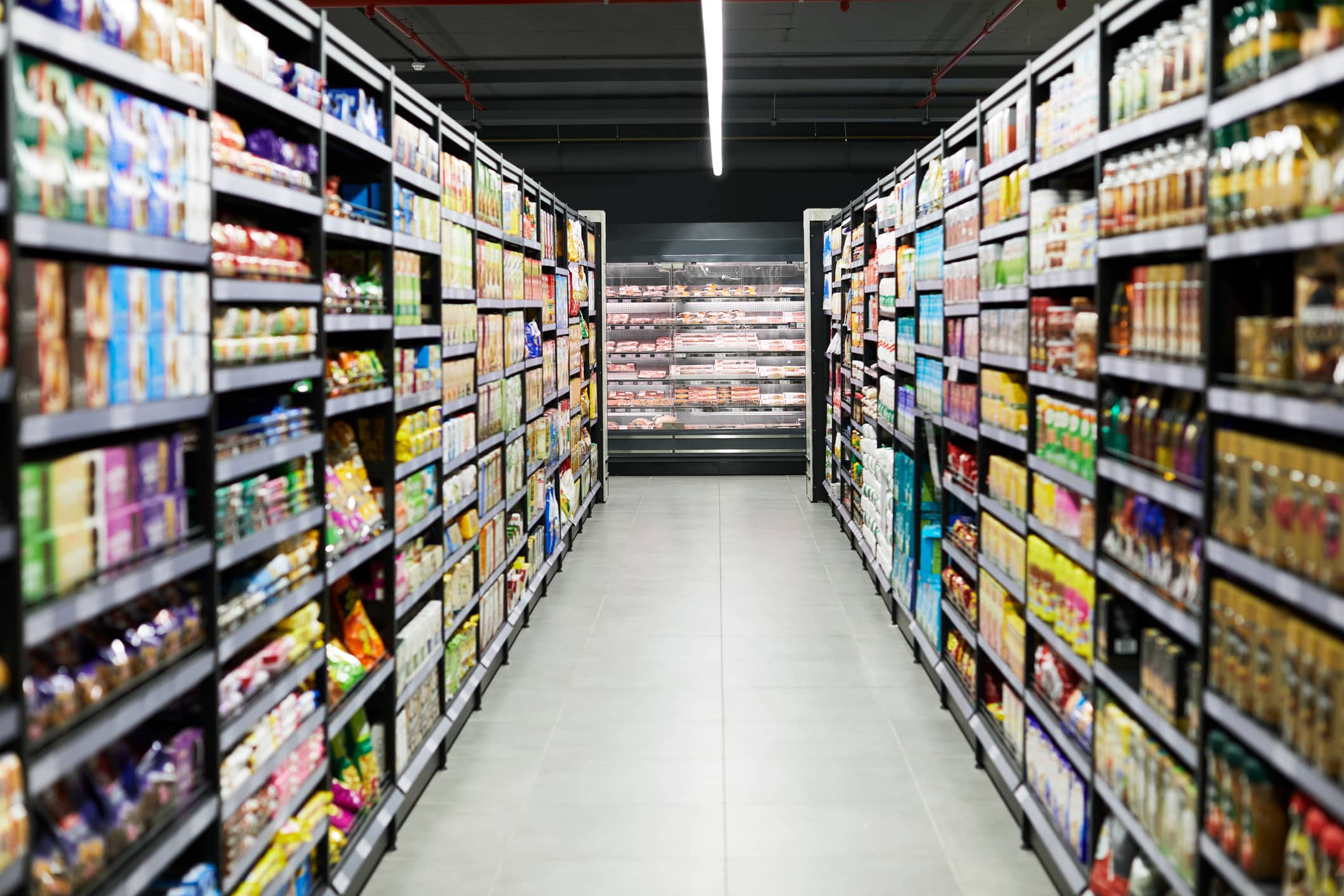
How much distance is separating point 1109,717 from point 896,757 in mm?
1820

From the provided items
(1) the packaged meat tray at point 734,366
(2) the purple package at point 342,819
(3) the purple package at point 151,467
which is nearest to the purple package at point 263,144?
(3) the purple package at point 151,467

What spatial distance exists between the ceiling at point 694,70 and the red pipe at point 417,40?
0.11m

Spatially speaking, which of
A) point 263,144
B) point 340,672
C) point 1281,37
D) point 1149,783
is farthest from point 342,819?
point 1281,37

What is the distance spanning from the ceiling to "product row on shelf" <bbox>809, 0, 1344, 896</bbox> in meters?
4.99

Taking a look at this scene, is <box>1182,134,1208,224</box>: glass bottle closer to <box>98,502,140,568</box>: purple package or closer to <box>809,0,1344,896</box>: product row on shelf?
<box>809,0,1344,896</box>: product row on shelf

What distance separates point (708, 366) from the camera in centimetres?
1560

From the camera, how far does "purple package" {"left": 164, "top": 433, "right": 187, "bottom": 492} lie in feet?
8.80

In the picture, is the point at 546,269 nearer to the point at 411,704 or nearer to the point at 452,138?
the point at 452,138

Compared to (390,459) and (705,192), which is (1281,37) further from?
(705,192)

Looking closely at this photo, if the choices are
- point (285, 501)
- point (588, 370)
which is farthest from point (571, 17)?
point (285, 501)

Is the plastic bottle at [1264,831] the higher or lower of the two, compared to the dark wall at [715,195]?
lower

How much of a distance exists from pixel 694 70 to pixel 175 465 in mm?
10210

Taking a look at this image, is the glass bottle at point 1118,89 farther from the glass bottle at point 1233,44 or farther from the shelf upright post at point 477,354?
the shelf upright post at point 477,354

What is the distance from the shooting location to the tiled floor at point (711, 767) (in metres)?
4.12
